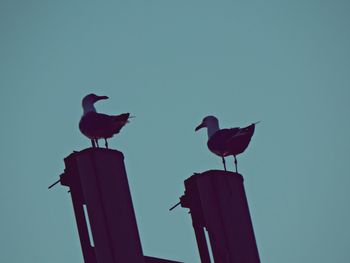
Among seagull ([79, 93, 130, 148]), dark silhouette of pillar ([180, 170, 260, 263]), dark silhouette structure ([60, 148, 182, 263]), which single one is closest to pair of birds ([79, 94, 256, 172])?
seagull ([79, 93, 130, 148])

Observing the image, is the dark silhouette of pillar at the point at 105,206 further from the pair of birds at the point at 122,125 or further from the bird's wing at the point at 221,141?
the bird's wing at the point at 221,141

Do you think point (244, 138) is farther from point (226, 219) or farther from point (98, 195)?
point (98, 195)

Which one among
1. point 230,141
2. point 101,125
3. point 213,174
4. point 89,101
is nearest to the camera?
point 213,174

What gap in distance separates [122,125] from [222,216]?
3722 mm

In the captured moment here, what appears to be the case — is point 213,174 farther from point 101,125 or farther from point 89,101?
point 89,101

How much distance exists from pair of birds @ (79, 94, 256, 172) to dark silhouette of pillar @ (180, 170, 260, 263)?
114 inches

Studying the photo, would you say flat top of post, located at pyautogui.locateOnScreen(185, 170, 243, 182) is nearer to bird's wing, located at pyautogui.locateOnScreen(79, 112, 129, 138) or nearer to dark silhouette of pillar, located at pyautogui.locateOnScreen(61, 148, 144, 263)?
dark silhouette of pillar, located at pyautogui.locateOnScreen(61, 148, 144, 263)

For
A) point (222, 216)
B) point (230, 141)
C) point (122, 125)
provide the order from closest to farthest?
point (222, 216) < point (122, 125) < point (230, 141)

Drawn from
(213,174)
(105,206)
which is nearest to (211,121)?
(213,174)

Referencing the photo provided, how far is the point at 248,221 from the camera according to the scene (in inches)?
259

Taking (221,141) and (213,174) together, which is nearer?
(213,174)

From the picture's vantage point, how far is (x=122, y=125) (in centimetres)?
988

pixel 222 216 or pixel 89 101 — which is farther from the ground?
pixel 89 101

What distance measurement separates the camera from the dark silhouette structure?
5711 millimetres
